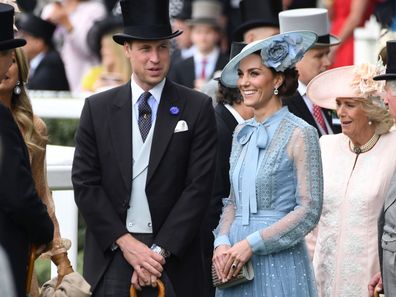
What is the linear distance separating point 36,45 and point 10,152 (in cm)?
907

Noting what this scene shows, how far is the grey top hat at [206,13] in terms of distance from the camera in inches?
637

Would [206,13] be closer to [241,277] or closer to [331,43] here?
[331,43]

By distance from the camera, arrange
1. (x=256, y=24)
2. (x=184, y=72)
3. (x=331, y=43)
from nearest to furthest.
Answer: (x=331, y=43), (x=256, y=24), (x=184, y=72)

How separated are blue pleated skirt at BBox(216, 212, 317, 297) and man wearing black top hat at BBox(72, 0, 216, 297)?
0.33 m

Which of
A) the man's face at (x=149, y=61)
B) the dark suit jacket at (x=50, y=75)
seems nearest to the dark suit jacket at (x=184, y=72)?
the dark suit jacket at (x=50, y=75)

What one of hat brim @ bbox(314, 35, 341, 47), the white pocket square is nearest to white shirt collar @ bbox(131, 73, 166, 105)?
the white pocket square

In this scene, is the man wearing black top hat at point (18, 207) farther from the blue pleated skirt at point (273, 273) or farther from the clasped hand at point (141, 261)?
the blue pleated skirt at point (273, 273)

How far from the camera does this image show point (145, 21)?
8203mm

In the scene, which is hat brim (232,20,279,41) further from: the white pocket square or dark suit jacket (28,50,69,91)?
dark suit jacket (28,50,69,91)

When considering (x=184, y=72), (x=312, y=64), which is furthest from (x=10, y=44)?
(x=184, y=72)

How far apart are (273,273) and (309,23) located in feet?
8.90

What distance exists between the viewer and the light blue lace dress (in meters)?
7.64

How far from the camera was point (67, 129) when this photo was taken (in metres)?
13.9

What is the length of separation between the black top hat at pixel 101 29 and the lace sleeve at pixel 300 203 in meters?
7.08
